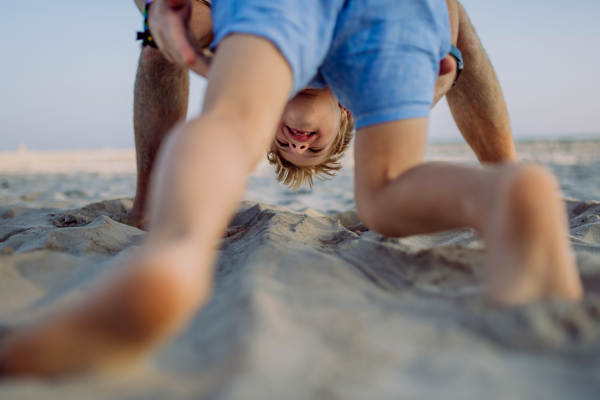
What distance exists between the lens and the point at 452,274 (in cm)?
117

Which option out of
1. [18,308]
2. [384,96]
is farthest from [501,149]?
[18,308]

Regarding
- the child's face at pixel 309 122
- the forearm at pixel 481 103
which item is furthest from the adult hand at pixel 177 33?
the forearm at pixel 481 103

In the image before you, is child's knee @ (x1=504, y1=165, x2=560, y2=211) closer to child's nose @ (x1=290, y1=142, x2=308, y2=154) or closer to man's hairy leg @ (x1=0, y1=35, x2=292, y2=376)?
man's hairy leg @ (x1=0, y1=35, x2=292, y2=376)

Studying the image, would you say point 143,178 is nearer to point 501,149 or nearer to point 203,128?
point 203,128

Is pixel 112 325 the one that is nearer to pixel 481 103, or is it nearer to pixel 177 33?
pixel 177 33

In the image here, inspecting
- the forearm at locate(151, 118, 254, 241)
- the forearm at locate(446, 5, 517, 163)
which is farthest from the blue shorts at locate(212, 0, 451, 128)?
the forearm at locate(446, 5, 517, 163)

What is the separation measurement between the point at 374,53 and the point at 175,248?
0.85 m

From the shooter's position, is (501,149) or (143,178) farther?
(143,178)

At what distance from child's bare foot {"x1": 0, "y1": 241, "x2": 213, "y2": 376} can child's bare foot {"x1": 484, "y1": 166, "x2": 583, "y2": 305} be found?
1.98 feet

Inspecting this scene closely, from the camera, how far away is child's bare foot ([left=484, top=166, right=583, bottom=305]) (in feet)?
2.62

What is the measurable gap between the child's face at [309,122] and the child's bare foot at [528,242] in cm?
114

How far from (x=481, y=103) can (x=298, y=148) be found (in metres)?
0.97

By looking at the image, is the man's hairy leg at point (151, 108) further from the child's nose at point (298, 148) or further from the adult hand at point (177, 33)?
the adult hand at point (177, 33)

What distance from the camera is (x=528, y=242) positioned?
0.80m
